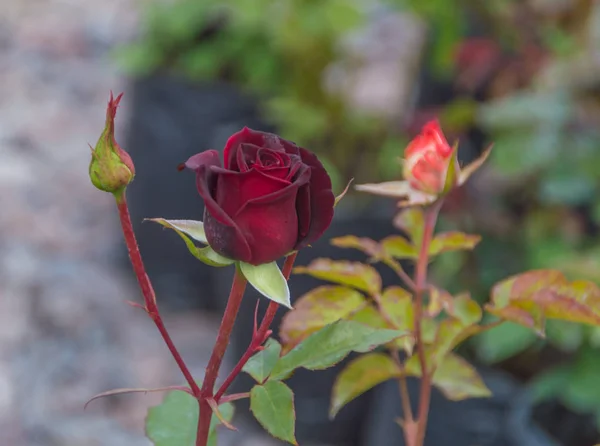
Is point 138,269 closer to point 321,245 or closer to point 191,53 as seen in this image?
point 321,245

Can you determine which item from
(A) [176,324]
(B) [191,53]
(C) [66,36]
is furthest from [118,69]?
(C) [66,36]

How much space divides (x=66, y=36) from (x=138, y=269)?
2.75 metres

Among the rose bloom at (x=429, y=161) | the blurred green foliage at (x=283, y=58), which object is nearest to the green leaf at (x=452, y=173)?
the rose bloom at (x=429, y=161)

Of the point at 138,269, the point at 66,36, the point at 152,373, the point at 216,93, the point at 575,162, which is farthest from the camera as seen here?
the point at 66,36

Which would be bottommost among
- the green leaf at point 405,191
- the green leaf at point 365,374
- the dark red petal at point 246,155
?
the green leaf at point 365,374

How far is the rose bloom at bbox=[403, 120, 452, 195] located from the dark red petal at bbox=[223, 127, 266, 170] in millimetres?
115

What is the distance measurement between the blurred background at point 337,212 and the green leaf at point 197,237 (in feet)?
2.02

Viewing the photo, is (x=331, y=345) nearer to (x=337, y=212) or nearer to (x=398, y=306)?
(x=398, y=306)

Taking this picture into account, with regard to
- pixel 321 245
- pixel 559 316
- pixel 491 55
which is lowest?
pixel 321 245

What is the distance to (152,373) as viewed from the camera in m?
1.44

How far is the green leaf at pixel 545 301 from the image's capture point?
1.29ft

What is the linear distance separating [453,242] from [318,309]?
0.09 m

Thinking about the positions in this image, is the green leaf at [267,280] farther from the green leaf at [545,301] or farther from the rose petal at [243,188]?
the green leaf at [545,301]

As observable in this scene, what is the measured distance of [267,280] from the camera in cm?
33
